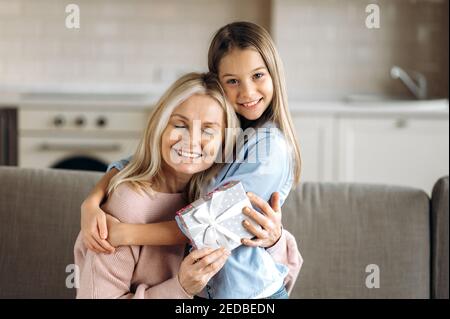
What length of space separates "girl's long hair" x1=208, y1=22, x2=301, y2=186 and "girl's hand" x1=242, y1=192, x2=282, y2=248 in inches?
2.1

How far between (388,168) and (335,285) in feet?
3.26

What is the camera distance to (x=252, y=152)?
523 millimetres

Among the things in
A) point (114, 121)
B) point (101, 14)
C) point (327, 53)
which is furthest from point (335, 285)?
point (101, 14)

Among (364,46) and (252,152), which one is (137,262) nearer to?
(252,152)

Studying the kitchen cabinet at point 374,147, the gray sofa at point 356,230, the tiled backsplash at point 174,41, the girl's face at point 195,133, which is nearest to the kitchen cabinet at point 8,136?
the tiled backsplash at point 174,41

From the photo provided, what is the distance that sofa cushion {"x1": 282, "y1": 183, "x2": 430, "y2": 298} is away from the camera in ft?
2.85

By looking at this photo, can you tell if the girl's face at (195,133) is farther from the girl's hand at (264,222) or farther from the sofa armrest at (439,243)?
the sofa armrest at (439,243)

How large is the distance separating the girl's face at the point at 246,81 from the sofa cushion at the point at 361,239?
0.35 metres

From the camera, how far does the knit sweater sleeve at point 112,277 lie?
1.82 ft

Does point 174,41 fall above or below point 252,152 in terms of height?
above

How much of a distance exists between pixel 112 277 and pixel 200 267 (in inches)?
3.6

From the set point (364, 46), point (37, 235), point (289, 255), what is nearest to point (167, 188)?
point (289, 255)

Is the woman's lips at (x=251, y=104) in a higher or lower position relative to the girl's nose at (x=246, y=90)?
lower

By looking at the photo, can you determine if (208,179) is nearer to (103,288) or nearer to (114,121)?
(103,288)
